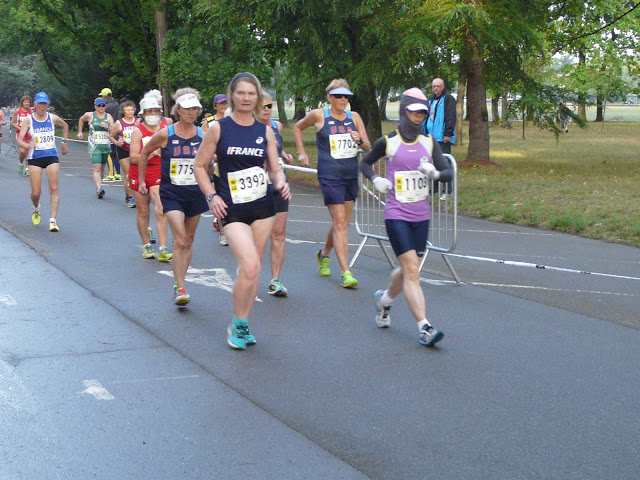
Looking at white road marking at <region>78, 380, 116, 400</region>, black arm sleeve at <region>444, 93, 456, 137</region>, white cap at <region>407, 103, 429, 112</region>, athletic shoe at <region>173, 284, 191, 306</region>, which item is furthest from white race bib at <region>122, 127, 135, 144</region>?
white road marking at <region>78, 380, 116, 400</region>

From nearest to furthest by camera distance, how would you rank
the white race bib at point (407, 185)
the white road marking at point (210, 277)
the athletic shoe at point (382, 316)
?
the white race bib at point (407, 185), the athletic shoe at point (382, 316), the white road marking at point (210, 277)

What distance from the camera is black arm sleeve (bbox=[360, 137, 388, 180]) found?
749 centimetres

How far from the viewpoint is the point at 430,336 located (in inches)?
277

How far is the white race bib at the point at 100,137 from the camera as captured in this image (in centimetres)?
1928

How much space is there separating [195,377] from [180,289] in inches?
87.3

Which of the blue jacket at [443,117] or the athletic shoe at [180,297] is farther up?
the blue jacket at [443,117]

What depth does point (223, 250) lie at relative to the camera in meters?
11.9

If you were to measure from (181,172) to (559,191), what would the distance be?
1023 cm

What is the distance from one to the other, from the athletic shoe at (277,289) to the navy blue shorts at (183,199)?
3.28ft

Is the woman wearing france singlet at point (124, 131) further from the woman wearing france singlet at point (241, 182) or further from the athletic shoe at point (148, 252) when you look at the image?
the woman wearing france singlet at point (241, 182)

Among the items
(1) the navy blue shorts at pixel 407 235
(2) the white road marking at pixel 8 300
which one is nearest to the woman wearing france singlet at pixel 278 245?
(1) the navy blue shorts at pixel 407 235

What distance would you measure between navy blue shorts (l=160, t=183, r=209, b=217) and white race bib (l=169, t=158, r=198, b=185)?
5cm

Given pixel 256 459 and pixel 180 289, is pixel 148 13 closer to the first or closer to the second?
pixel 180 289

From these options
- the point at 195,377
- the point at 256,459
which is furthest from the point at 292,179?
the point at 256,459
